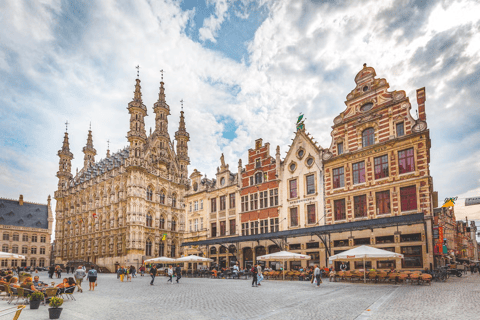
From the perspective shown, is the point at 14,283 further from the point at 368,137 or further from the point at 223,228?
the point at 223,228

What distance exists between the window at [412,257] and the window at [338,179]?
7912 mm

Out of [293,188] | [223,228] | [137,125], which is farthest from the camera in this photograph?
[137,125]

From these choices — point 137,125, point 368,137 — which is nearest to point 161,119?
point 137,125

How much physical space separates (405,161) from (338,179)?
6.38m

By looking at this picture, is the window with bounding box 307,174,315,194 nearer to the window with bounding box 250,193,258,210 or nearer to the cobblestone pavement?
the window with bounding box 250,193,258,210

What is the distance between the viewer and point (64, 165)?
8775cm

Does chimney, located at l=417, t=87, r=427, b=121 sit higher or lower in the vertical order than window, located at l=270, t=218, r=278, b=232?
higher

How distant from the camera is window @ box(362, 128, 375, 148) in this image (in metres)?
32.1

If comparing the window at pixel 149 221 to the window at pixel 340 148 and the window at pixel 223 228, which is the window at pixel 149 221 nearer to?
the window at pixel 223 228

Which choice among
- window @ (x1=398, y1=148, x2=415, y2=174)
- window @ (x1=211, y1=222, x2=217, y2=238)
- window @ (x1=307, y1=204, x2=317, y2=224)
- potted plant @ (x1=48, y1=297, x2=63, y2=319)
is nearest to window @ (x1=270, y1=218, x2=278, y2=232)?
window @ (x1=307, y1=204, x2=317, y2=224)

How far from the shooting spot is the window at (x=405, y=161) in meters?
28.8

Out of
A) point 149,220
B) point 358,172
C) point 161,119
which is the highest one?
point 161,119

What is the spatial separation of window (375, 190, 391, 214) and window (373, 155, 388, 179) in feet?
4.80

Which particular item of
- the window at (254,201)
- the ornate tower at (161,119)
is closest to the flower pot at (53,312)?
the window at (254,201)
